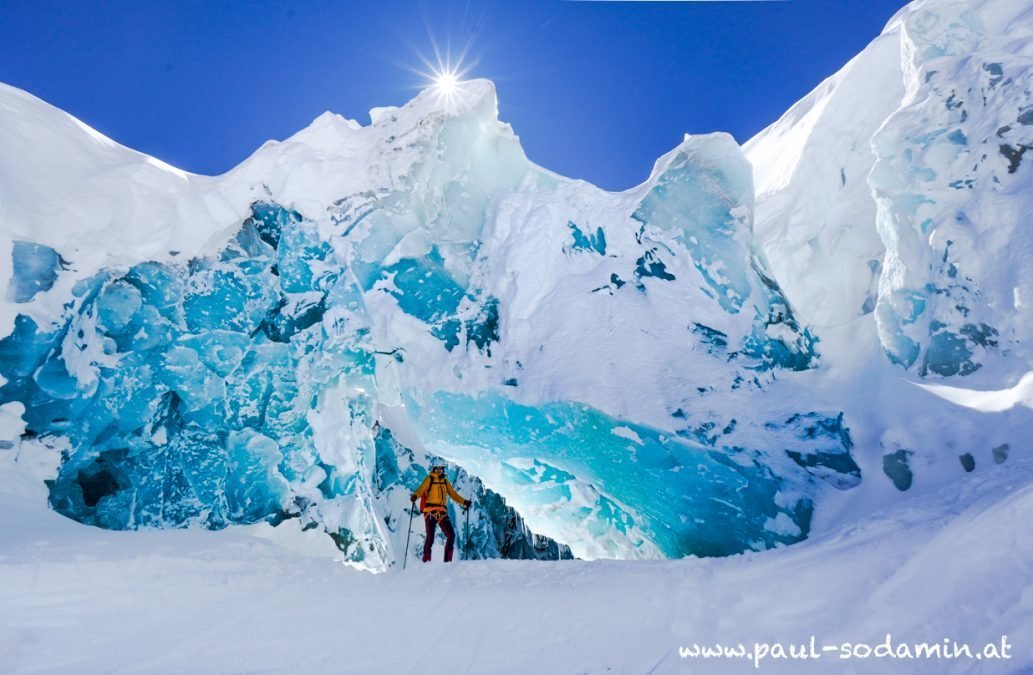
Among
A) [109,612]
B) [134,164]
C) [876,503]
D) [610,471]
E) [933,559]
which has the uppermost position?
[134,164]

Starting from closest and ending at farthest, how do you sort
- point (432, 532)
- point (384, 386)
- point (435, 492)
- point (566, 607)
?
point (566, 607)
point (432, 532)
point (435, 492)
point (384, 386)

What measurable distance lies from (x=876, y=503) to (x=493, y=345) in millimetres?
6808

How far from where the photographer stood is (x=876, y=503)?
8.28 meters

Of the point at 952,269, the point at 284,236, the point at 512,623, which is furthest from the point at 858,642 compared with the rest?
the point at 284,236

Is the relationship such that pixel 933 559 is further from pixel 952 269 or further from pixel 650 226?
pixel 650 226

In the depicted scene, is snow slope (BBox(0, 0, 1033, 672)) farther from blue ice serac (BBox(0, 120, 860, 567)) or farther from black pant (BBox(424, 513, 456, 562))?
black pant (BBox(424, 513, 456, 562))

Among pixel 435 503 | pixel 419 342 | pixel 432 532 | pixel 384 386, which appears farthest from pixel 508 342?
pixel 432 532

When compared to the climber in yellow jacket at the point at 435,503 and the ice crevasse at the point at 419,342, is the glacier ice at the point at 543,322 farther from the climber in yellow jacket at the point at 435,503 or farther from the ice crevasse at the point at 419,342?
the climber in yellow jacket at the point at 435,503

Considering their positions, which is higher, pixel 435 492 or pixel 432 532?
pixel 435 492

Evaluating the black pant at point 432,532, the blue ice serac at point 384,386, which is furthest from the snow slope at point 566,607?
the blue ice serac at point 384,386

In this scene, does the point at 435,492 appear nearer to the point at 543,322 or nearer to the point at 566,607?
the point at 566,607

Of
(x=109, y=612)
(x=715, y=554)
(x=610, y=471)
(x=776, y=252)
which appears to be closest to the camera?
(x=109, y=612)

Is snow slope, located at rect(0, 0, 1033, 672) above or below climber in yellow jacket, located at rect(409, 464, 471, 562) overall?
above

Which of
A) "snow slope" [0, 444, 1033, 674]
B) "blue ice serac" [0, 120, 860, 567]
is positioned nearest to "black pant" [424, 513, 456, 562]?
"snow slope" [0, 444, 1033, 674]
